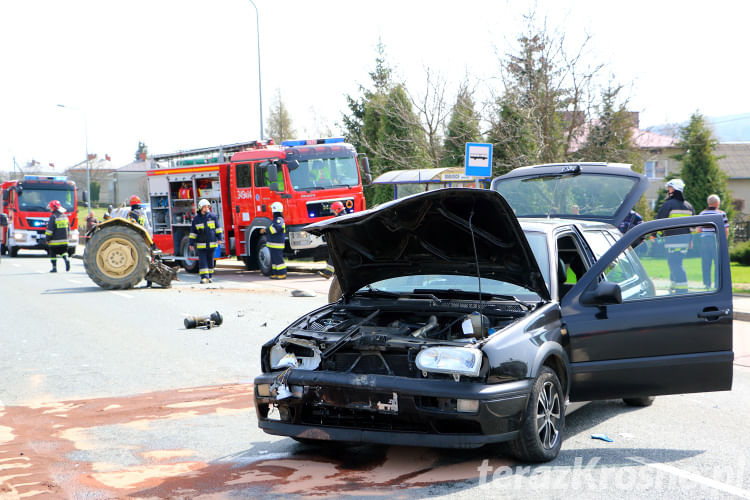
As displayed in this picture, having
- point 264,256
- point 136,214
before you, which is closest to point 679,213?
point 264,256

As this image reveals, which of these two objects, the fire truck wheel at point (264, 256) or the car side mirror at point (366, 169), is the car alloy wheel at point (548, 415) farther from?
the car side mirror at point (366, 169)

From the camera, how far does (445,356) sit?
465 centimetres

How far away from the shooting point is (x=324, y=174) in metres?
20.4

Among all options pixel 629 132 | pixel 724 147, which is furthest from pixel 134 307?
pixel 724 147

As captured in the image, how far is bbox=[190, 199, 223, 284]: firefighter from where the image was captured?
1867 centimetres

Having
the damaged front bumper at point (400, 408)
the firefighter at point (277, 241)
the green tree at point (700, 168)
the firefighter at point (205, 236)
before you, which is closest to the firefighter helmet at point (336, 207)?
the firefighter at point (277, 241)

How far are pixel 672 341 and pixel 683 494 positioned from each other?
4.22 ft

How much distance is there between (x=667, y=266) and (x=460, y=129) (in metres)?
21.3

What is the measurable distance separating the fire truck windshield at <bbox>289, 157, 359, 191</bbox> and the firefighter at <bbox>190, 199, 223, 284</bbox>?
2362 mm

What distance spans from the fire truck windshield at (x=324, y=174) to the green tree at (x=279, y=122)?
3770 cm

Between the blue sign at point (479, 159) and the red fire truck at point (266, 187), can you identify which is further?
the red fire truck at point (266, 187)

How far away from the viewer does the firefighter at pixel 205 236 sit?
1867 cm

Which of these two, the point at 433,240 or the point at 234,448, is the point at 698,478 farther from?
Result: the point at 234,448

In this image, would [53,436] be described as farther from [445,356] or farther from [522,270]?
[522,270]
